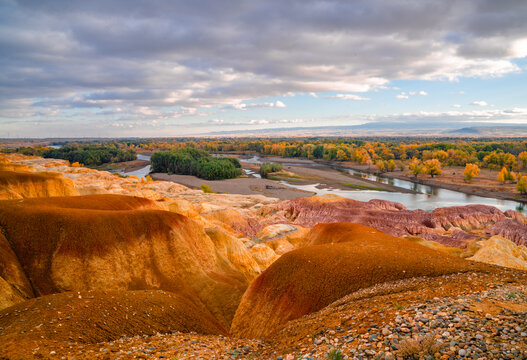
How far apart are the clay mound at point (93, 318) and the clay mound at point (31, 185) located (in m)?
28.0

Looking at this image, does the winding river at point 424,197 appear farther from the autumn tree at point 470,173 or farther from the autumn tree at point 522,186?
the autumn tree at point 470,173

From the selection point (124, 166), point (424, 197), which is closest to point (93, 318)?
point (424, 197)

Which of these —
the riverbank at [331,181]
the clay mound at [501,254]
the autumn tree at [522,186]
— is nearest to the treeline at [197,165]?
the riverbank at [331,181]

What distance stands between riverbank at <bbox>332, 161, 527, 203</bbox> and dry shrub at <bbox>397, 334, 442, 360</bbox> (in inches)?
4525

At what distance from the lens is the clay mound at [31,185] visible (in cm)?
3617

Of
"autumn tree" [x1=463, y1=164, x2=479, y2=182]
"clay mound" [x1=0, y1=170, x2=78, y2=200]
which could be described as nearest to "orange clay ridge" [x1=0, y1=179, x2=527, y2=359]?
"clay mound" [x1=0, y1=170, x2=78, y2=200]

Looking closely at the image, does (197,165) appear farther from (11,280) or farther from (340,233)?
(11,280)

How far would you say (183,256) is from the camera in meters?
29.6

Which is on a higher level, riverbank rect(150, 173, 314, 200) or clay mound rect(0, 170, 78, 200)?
clay mound rect(0, 170, 78, 200)

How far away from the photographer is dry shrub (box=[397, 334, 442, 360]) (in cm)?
769

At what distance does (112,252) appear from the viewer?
25266 millimetres

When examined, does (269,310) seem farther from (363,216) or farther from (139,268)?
(363,216)

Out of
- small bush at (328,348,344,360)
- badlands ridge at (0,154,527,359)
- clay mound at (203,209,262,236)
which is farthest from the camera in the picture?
clay mound at (203,209,262,236)

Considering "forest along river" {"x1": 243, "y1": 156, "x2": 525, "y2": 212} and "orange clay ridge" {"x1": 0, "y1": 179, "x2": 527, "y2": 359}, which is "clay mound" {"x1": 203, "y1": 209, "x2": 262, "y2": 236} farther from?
"forest along river" {"x1": 243, "y1": 156, "x2": 525, "y2": 212}
